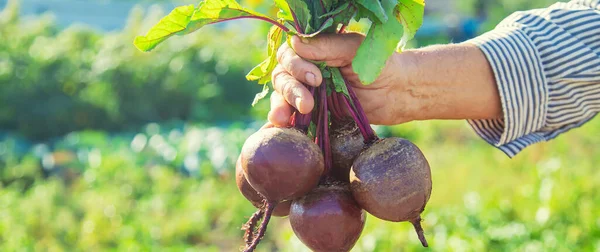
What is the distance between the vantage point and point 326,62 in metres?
1.83

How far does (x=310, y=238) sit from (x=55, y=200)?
4.89 metres

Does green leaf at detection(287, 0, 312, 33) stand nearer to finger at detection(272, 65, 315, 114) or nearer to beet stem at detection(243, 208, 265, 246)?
finger at detection(272, 65, 315, 114)

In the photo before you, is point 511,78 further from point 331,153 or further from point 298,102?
point 298,102

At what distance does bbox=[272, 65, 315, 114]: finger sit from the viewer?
175 cm

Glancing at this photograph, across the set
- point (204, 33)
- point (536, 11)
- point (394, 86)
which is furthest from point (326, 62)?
point (204, 33)

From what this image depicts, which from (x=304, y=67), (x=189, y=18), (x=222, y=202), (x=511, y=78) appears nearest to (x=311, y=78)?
(x=304, y=67)

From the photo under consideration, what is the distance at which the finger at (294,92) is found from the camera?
175 cm

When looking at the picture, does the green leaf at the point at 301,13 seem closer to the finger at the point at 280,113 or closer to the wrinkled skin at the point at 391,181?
the finger at the point at 280,113

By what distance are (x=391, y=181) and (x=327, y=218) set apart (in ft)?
0.64

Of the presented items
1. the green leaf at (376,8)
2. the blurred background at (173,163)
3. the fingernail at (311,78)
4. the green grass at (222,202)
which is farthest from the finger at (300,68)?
the green grass at (222,202)

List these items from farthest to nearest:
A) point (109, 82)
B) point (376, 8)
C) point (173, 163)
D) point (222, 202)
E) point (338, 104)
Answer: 1. point (109, 82)
2. point (173, 163)
3. point (222, 202)
4. point (338, 104)
5. point (376, 8)

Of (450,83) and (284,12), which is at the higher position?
(284,12)

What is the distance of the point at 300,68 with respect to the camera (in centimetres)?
182

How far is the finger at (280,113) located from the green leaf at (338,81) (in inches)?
6.5
